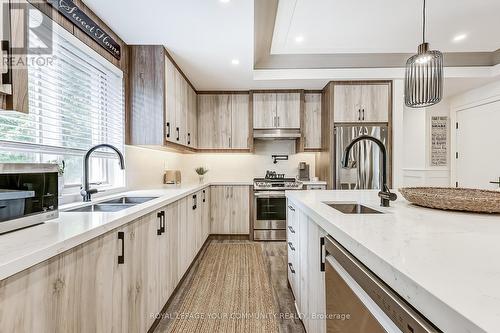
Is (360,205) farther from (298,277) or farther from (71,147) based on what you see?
(71,147)

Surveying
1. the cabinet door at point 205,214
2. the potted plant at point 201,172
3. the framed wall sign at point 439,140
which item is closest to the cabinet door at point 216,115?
the potted plant at point 201,172

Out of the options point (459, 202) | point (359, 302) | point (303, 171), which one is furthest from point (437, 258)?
point (303, 171)

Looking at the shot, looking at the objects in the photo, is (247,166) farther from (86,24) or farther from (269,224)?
(86,24)

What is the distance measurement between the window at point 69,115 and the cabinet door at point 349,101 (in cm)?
284

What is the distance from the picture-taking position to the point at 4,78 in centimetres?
106

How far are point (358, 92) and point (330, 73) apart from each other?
0.51 metres

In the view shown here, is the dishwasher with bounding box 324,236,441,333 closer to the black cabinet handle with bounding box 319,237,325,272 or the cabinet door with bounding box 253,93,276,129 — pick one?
the black cabinet handle with bounding box 319,237,325,272

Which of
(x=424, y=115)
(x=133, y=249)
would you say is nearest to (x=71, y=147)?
(x=133, y=249)

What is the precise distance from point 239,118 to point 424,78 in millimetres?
2694

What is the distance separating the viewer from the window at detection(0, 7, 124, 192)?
1.43m

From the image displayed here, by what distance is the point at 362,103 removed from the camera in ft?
11.7

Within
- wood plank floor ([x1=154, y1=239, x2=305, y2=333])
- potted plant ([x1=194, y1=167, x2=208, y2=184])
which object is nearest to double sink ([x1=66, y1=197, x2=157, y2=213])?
wood plank floor ([x1=154, y1=239, x2=305, y2=333])

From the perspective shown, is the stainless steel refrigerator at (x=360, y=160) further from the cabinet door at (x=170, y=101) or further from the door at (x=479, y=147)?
the cabinet door at (x=170, y=101)

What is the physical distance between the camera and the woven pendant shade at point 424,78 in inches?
74.3
